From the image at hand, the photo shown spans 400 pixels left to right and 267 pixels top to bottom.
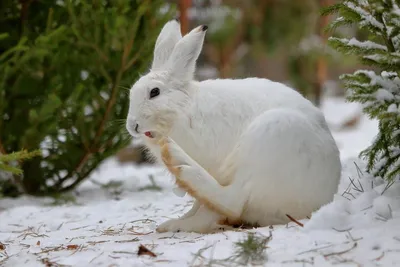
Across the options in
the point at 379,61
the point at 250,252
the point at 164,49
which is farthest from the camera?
the point at 164,49

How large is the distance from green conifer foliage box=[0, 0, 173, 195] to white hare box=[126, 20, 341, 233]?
75.0 inches

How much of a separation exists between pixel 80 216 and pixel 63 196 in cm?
100

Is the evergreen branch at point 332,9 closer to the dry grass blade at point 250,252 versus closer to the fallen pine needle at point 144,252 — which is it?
the dry grass blade at point 250,252

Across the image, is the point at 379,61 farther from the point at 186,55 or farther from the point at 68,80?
the point at 68,80

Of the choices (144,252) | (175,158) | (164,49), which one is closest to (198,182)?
(175,158)

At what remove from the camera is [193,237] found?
2.88 metres

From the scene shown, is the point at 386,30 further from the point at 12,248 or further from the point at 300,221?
the point at 12,248

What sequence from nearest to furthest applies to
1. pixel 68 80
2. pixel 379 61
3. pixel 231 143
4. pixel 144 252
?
pixel 144 252 → pixel 379 61 → pixel 231 143 → pixel 68 80

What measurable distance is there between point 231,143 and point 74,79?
2.78 meters

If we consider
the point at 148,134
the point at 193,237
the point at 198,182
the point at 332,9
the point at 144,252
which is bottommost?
the point at 144,252

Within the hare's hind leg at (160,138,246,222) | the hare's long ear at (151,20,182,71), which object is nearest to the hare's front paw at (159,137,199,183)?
the hare's hind leg at (160,138,246,222)

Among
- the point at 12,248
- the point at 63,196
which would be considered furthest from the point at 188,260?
the point at 63,196

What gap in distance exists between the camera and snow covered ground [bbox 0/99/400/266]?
7.71 ft

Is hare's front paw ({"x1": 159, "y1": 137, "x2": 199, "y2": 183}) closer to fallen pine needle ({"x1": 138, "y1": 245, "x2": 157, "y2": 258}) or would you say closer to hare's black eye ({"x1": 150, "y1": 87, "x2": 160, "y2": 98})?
hare's black eye ({"x1": 150, "y1": 87, "x2": 160, "y2": 98})
